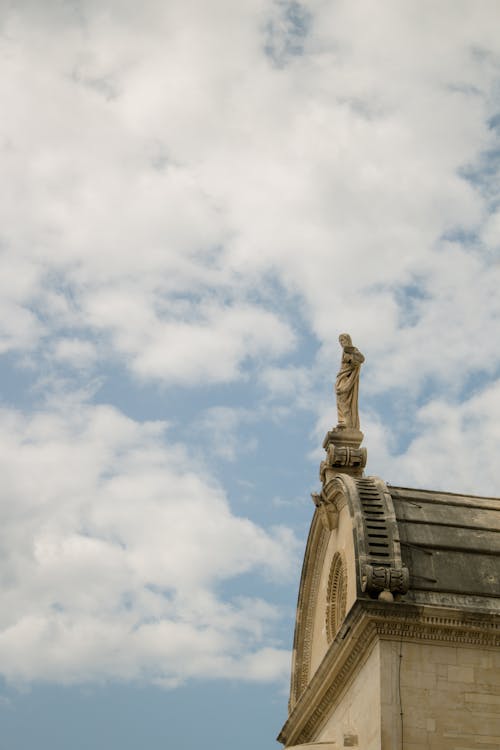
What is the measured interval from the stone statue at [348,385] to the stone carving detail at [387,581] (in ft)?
21.5

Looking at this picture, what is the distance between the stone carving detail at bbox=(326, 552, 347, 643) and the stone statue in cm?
382

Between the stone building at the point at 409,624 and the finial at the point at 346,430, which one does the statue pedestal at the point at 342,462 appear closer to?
the finial at the point at 346,430

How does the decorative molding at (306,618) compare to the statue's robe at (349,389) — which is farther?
the statue's robe at (349,389)

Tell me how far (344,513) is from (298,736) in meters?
6.10

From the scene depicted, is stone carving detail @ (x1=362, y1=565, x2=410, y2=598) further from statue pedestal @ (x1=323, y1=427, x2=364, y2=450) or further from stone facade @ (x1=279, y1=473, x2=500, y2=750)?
statue pedestal @ (x1=323, y1=427, x2=364, y2=450)

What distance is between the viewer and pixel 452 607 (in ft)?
71.2

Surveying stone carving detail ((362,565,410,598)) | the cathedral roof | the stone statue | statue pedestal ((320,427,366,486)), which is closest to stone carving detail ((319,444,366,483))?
statue pedestal ((320,427,366,486))

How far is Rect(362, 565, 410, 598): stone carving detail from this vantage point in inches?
858

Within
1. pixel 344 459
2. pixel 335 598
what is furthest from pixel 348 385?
pixel 335 598

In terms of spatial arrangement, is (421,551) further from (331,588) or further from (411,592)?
(331,588)

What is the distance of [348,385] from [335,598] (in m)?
5.61

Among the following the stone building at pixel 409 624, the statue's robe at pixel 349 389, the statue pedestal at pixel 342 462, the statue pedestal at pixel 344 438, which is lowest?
the stone building at pixel 409 624

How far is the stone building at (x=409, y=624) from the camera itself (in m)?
21.0

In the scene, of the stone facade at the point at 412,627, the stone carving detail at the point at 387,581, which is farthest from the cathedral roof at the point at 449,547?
the stone carving detail at the point at 387,581
